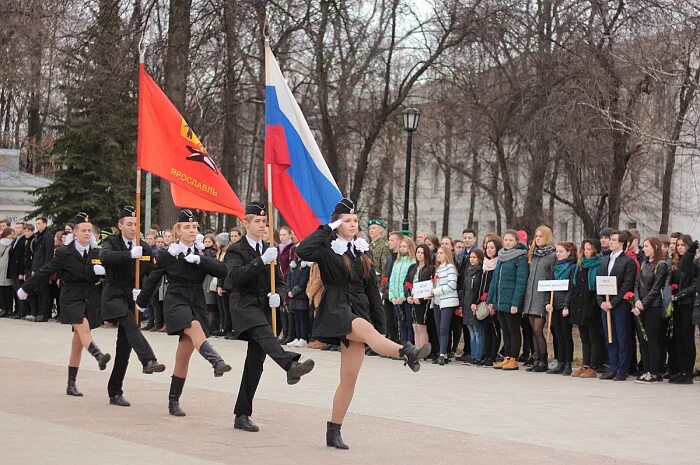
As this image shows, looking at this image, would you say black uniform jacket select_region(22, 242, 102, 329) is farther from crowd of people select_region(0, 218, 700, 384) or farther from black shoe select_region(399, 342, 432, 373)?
black shoe select_region(399, 342, 432, 373)

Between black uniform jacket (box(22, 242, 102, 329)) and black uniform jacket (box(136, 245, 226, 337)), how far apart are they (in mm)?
1592

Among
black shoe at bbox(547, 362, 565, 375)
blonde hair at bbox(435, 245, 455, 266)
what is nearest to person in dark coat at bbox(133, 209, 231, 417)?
black shoe at bbox(547, 362, 565, 375)

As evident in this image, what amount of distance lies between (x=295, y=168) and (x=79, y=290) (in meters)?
2.95

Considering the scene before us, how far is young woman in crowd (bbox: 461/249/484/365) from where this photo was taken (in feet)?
56.1

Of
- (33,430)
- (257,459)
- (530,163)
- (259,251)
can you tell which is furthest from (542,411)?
(530,163)

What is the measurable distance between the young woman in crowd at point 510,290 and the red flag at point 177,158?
5163 mm

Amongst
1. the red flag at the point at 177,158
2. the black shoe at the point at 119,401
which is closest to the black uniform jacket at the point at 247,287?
the black shoe at the point at 119,401

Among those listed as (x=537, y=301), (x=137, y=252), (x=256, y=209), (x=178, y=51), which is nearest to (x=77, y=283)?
(x=137, y=252)

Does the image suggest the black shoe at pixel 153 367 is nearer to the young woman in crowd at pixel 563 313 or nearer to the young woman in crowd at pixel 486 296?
the young woman in crowd at pixel 563 313

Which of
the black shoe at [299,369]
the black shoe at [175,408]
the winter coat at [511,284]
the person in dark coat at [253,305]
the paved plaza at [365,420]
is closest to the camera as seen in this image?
the paved plaza at [365,420]

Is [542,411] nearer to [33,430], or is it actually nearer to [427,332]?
[33,430]

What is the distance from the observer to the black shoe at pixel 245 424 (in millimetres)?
10078

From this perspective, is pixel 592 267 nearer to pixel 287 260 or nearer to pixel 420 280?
pixel 420 280

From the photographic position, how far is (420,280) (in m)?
17.9
